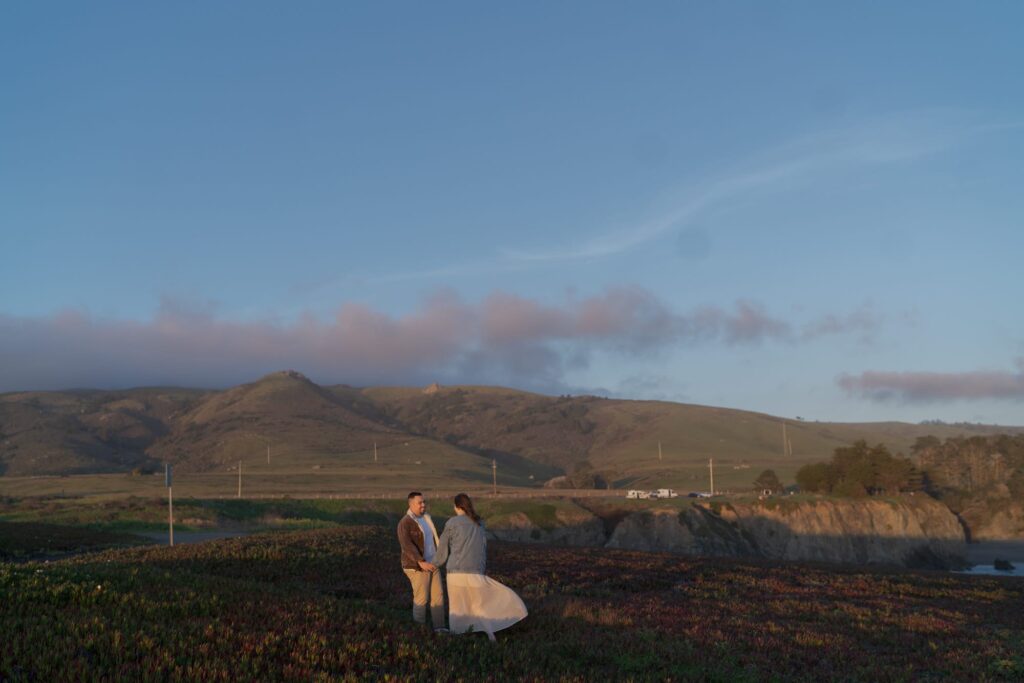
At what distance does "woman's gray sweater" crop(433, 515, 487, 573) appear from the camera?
12906 millimetres

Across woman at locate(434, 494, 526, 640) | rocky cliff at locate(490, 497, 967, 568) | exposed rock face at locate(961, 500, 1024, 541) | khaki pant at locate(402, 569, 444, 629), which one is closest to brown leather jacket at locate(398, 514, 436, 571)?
khaki pant at locate(402, 569, 444, 629)

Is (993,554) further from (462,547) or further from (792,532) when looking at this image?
(462,547)

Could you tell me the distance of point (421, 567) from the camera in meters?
13.3

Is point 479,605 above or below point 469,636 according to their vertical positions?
above

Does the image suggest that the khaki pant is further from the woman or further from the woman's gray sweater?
the woman's gray sweater

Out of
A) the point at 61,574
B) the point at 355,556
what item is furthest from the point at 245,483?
the point at 61,574

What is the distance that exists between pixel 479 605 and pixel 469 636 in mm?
774

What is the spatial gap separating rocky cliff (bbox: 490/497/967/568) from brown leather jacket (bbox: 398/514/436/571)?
47.2 meters

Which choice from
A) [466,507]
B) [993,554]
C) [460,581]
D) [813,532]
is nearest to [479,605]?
[460,581]

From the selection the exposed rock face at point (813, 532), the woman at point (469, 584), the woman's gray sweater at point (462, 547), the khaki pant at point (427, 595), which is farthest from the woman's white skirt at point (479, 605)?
the exposed rock face at point (813, 532)

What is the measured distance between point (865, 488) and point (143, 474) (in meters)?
131

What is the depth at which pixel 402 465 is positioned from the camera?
188 meters

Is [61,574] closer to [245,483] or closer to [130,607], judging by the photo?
[130,607]

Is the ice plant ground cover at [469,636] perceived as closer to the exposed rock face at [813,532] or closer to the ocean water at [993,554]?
the exposed rock face at [813,532]
